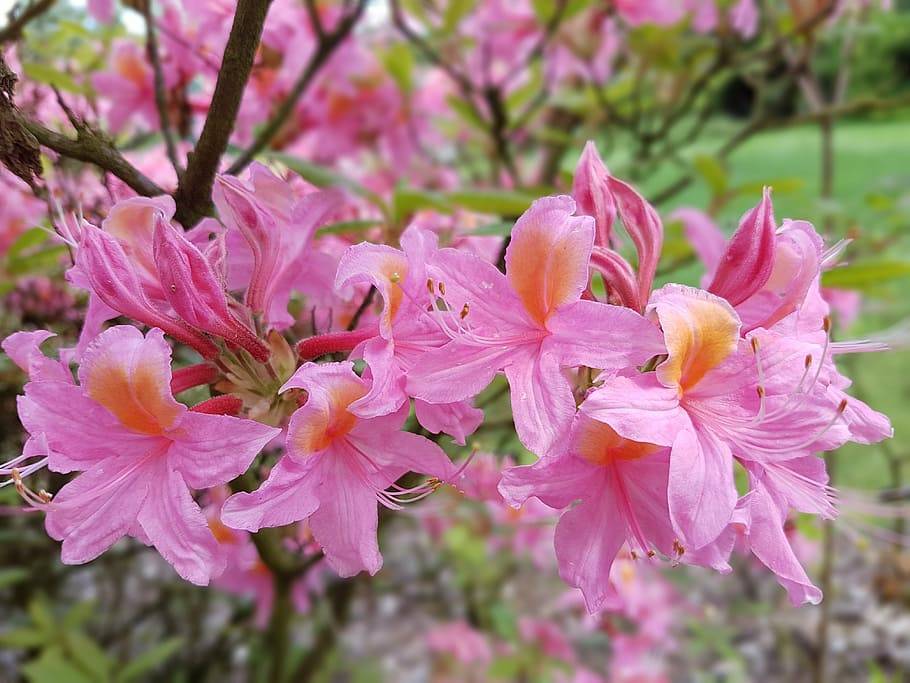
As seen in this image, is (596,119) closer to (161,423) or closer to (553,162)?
(553,162)

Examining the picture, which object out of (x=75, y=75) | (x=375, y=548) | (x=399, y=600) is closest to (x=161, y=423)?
(x=375, y=548)

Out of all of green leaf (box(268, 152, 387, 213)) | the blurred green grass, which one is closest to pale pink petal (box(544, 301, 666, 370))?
green leaf (box(268, 152, 387, 213))

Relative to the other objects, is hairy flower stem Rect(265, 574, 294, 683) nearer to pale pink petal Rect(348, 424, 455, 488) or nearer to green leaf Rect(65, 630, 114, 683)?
green leaf Rect(65, 630, 114, 683)

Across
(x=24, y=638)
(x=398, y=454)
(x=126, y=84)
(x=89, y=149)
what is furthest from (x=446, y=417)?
(x=24, y=638)

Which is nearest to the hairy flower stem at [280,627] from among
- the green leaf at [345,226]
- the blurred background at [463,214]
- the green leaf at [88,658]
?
the blurred background at [463,214]

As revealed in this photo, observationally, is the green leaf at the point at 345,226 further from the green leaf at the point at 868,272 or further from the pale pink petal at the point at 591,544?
the green leaf at the point at 868,272

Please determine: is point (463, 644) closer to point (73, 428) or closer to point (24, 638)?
point (24, 638)
